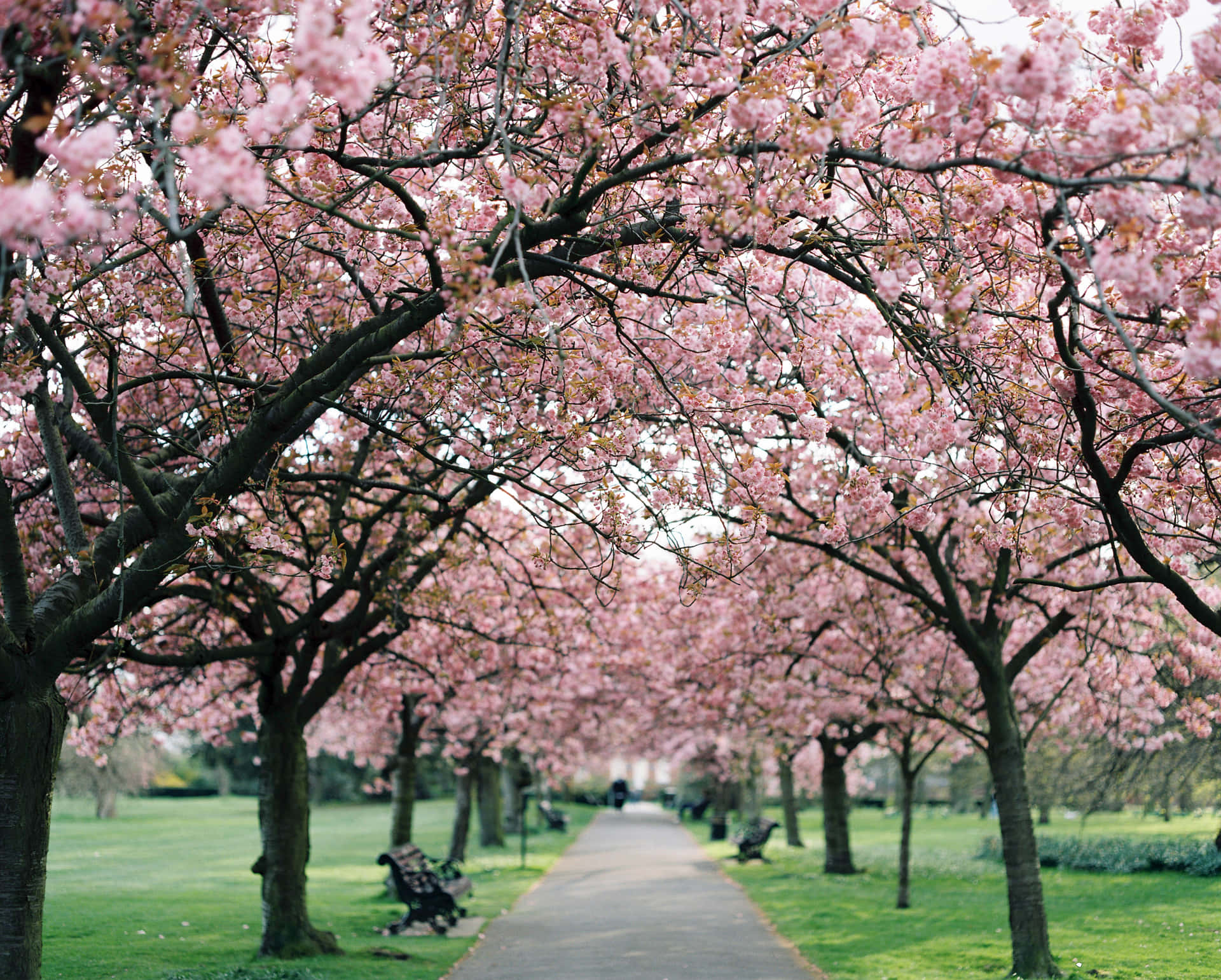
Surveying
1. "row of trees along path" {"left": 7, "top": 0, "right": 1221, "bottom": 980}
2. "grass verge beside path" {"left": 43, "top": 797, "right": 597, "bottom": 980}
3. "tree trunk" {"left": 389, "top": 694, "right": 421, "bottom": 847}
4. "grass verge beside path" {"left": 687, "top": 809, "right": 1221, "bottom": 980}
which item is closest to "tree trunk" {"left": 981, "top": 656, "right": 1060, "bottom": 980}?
"row of trees along path" {"left": 7, "top": 0, "right": 1221, "bottom": 980}

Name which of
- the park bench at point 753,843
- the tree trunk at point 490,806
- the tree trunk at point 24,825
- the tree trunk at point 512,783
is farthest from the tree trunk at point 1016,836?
the tree trunk at point 490,806

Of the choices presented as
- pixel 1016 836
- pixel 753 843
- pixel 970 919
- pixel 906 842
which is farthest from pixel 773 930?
→ pixel 753 843

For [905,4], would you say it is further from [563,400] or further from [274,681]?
[274,681]

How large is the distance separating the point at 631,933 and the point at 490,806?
16.5m

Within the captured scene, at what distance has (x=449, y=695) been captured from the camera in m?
19.1

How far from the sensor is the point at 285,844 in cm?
1074

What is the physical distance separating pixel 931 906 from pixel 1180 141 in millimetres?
14167

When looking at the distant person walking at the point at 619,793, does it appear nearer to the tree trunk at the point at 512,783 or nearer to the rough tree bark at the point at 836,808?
the tree trunk at the point at 512,783

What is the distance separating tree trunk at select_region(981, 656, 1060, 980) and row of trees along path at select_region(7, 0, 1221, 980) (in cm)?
5

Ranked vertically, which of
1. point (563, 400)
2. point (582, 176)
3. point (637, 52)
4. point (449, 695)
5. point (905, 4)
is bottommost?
point (449, 695)

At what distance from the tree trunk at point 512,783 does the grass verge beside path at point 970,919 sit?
320 inches

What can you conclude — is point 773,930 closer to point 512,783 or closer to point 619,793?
point 512,783

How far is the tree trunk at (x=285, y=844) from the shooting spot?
10.5 m

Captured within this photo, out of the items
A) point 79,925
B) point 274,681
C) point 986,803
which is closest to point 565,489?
point 274,681
